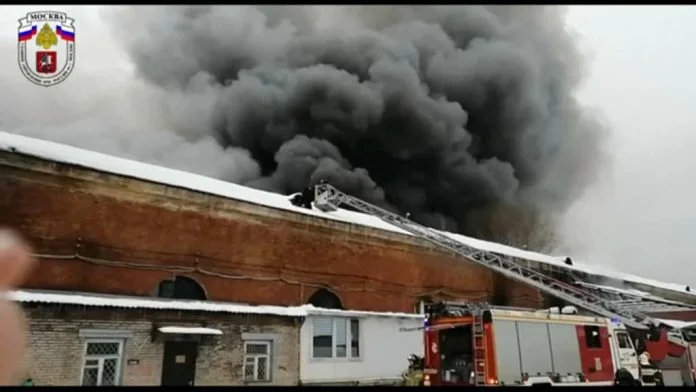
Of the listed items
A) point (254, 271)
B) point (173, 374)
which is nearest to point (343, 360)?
point (254, 271)

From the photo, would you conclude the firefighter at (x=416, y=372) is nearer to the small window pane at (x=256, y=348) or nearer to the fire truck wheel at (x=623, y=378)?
the small window pane at (x=256, y=348)

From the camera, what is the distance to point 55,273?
9375 mm

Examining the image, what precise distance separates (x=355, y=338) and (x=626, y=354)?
560 cm

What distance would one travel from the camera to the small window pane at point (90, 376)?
8511 millimetres

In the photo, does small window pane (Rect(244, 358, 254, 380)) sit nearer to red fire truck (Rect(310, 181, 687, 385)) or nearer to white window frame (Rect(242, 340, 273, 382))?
white window frame (Rect(242, 340, 273, 382))

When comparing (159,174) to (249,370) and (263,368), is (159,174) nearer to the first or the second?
(249,370)

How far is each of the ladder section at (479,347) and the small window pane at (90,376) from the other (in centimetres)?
608

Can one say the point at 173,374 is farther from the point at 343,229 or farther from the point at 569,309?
the point at 569,309

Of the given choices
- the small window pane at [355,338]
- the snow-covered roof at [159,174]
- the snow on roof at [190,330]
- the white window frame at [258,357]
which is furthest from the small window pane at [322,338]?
the snow-covered roof at [159,174]

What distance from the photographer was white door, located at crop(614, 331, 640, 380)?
33.0 feet

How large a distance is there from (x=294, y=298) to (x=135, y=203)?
168 inches

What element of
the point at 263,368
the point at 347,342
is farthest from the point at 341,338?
the point at 263,368

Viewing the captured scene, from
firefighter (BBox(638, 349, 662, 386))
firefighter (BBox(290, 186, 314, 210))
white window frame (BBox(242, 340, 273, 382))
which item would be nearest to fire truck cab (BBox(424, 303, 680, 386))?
firefighter (BBox(638, 349, 662, 386))

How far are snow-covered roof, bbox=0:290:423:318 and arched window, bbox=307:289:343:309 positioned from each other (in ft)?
3.02
